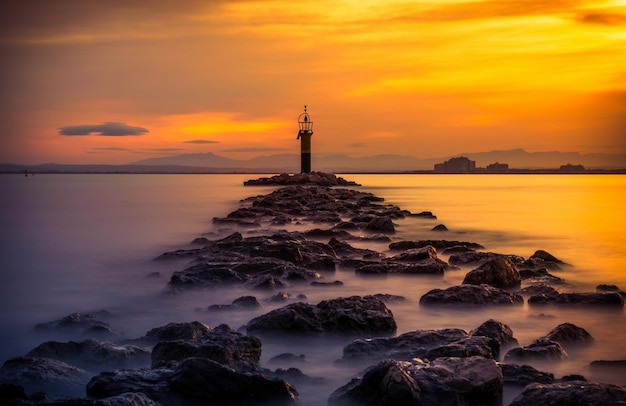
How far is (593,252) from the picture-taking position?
14578 mm

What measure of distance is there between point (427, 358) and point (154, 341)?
2370mm

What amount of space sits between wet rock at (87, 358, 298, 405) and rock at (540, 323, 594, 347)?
2.71 metres

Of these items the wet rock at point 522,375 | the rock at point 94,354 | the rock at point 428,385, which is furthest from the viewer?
the rock at point 94,354

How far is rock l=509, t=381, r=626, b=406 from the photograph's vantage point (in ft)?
11.5

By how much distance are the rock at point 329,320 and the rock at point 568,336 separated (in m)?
1.42

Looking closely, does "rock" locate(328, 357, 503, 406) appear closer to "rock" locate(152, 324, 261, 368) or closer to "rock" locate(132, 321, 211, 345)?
"rock" locate(152, 324, 261, 368)

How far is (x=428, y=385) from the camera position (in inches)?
152

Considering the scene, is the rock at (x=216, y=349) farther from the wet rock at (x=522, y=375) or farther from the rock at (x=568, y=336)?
the rock at (x=568, y=336)

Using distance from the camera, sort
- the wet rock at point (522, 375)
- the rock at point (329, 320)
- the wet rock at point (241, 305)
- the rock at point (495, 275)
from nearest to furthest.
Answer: the wet rock at point (522, 375), the rock at point (329, 320), the wet rock at point (241, 305), the rock at point (495, 275)

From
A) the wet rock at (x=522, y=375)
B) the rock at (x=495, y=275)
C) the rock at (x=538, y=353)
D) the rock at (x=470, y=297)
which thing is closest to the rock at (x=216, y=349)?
the wet rock at (x=522, y=375)

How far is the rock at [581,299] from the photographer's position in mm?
7492

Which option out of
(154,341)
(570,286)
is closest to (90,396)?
(154,341)

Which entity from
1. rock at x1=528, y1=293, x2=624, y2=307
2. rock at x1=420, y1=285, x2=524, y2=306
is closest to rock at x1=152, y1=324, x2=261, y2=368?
rock at x1=420, y1=285, x2=524, y2=306

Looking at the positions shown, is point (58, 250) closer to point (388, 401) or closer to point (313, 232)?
point (313, 232)
